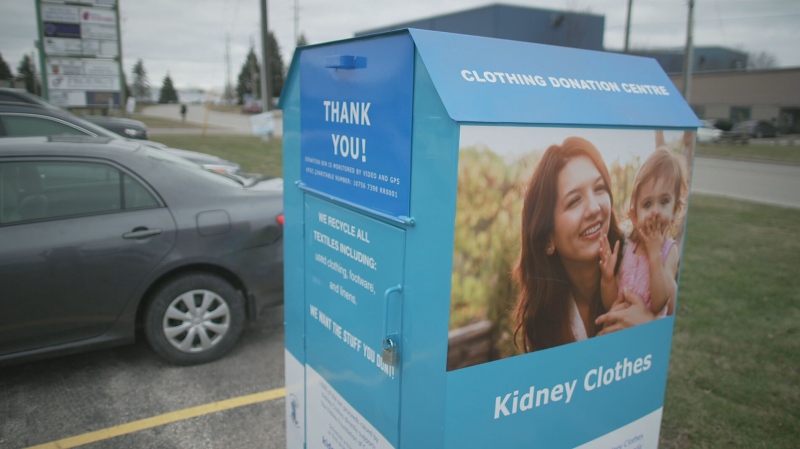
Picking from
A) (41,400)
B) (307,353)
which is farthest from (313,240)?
(41,400)

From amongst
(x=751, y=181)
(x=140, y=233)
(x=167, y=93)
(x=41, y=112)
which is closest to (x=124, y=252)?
(x=140, y=233)

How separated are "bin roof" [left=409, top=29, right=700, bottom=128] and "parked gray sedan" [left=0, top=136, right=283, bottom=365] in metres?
2.87

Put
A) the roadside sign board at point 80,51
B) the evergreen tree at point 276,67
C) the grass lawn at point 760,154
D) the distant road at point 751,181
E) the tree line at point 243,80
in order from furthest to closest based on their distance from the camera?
the evergreen tree at point 276,67 → the tree line at point 243,80 → the grass lawn at point 760,154 → the roadside sign board at point 80,51 → the distant road at point 751,181

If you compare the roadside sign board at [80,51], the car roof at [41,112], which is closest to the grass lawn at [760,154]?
the roadside sign board at [80,51]

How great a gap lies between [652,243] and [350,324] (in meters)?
1.13

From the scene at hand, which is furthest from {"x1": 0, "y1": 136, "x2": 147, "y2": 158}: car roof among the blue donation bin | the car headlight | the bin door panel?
the car headlight

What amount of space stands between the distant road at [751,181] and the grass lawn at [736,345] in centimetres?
475

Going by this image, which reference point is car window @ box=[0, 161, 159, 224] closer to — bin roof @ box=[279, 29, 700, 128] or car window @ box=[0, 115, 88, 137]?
bin roof @ box=[279, 29, 700, 128]

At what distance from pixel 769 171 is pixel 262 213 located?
66.4 ft

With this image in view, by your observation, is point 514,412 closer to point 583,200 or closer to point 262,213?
point 583,200

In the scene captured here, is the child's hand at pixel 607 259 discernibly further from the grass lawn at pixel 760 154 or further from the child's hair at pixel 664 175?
the grass lawn at pixel 760 154

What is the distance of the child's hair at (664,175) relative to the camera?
6.67 feet

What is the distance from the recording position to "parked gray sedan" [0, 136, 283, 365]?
3625mm

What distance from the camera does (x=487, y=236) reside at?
1.64 metres
